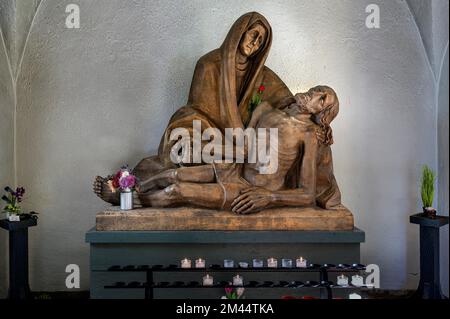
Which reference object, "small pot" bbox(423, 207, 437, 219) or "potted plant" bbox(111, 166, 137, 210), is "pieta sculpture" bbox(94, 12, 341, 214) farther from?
"small pot" bbox(423, 207, 437, 219)

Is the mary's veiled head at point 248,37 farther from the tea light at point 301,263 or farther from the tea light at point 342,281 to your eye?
the tea light at point 342,281

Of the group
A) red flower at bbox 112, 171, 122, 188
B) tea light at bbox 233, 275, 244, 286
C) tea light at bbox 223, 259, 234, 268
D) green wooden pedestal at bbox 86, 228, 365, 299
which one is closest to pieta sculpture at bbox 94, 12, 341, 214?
red flower at bbox 112, 171, 122, 188

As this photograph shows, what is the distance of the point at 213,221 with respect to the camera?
473 cm

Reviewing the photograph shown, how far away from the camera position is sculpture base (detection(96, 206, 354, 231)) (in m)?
4.71

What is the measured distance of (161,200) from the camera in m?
4.88

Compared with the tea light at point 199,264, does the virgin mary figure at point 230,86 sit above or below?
above

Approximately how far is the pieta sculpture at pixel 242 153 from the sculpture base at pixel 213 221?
0.11 m

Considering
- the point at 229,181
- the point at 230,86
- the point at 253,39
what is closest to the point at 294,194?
the point at 229,181

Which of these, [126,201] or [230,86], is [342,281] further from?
[230,86]

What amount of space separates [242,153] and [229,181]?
1.01ft

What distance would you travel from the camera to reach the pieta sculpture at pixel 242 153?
486cm

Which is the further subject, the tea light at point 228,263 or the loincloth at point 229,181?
the loincloth at point 229,181

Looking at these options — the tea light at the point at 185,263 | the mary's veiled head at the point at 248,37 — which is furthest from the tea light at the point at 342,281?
the mary's veiled head at the point at 248,37
